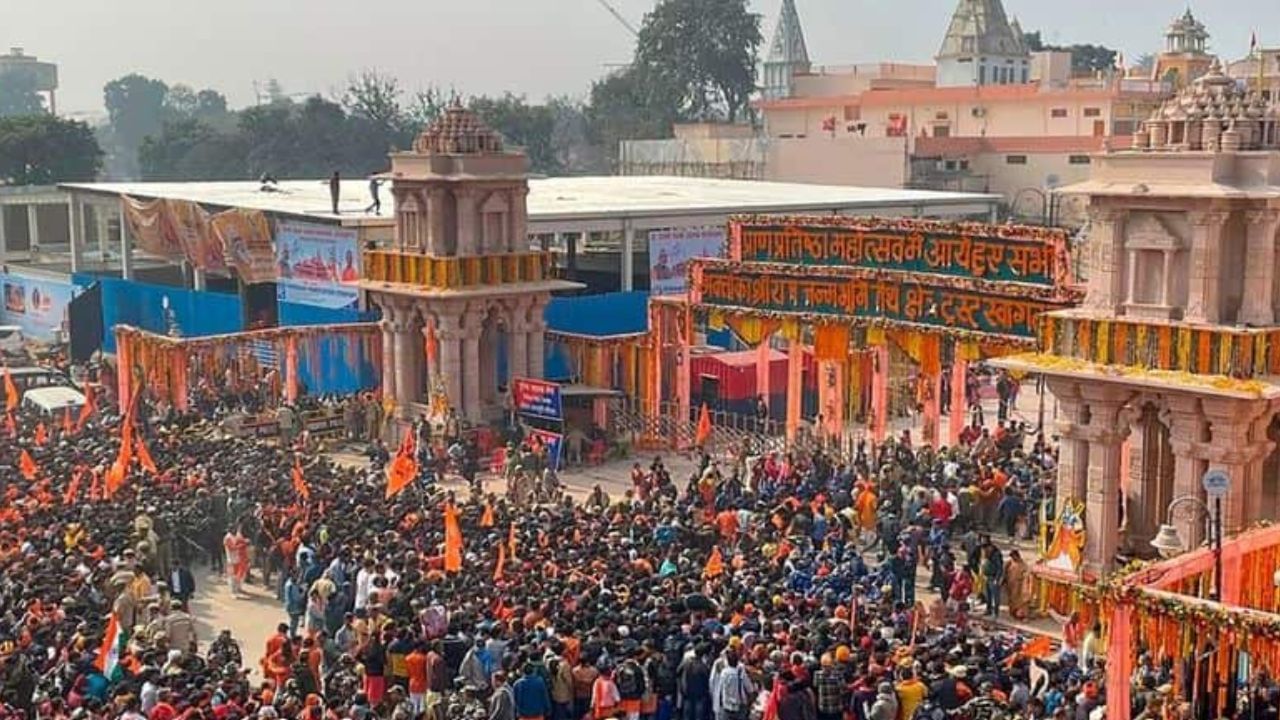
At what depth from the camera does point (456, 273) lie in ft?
111

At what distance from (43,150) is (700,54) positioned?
A: 42809mm

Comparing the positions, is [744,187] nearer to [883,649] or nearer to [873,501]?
[873,501]

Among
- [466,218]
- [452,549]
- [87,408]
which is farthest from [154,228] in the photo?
[452,549]

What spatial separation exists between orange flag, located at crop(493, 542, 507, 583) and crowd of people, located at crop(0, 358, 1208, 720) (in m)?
0.11

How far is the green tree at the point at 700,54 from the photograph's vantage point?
10206cm

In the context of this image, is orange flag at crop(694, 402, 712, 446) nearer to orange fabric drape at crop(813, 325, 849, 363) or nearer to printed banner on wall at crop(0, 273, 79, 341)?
orange fabric drape at crop(813, 325, 849, 363)

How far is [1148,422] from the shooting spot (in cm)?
2256

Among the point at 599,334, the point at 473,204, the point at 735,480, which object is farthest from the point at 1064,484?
the point at 599,334

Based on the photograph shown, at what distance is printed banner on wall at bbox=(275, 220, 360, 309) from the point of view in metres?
39.2

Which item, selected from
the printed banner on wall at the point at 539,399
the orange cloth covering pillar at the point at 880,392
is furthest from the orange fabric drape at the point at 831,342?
the printed banner on wall at the point at 539,399

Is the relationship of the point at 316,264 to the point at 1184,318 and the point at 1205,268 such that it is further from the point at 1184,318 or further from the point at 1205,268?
the point at 1205,268

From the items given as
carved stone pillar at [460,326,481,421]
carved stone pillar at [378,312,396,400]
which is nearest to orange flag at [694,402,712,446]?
carved stone pillar at [460,326,481,421]

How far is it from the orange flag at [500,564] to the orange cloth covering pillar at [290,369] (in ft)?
51.9

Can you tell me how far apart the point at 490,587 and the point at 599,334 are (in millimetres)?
22030
